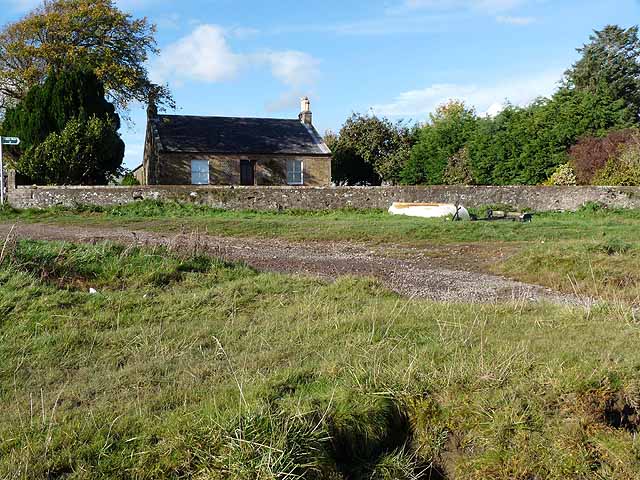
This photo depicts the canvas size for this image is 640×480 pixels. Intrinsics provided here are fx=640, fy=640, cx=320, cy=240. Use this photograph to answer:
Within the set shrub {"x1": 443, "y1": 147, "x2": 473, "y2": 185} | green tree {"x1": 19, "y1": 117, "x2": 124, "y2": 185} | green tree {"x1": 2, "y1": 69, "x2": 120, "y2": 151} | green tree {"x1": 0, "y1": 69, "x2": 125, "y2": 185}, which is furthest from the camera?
shrub {"x1": 443, "y1": 147, "x2": 473, "y2": 185}

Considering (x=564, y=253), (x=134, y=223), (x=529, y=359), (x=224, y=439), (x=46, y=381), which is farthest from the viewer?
(x=134, y=223)

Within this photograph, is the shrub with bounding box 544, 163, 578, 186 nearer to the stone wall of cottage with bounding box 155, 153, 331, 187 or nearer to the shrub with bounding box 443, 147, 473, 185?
the shrub with bounding box 443, 147, 473, 185

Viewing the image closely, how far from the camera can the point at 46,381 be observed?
4672 millimetres

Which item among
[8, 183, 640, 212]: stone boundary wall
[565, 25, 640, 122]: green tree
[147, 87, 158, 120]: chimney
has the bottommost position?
[8, 183, 640, 212]: stone boundary wall

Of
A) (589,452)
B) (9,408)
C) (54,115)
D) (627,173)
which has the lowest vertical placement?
(589,452)

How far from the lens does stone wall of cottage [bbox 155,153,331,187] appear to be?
3356cm

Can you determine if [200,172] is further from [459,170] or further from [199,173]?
[459,170]

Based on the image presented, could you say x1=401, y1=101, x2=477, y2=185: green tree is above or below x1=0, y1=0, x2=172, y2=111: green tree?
below

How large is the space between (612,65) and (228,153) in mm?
31167

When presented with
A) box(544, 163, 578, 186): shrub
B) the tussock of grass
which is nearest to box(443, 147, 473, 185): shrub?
box(544, 163, 578, 186): shrub

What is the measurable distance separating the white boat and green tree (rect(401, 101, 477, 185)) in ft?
46.8

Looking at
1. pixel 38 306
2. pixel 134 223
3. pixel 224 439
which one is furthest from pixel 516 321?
pixel 134 223

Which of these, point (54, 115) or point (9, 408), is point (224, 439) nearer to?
point (9, 408)

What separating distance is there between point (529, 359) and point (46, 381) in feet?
11.9
